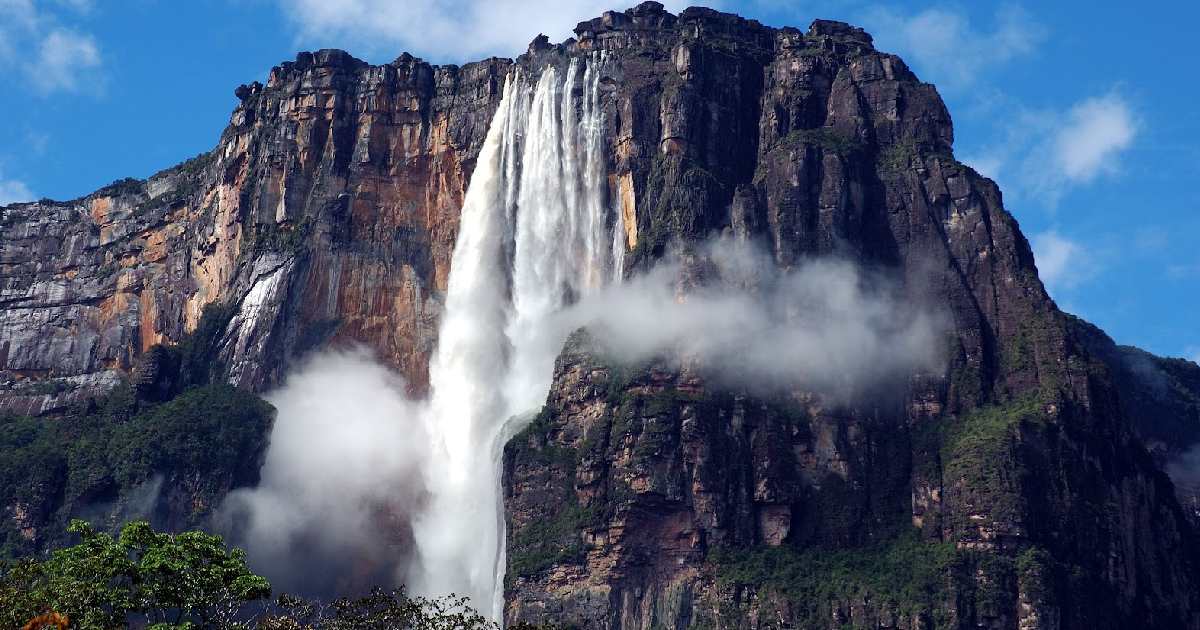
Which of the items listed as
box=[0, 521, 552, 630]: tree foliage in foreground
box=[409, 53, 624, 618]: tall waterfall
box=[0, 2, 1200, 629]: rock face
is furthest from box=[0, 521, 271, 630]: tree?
box=[409, 53, 624, 618]: tall waterfall

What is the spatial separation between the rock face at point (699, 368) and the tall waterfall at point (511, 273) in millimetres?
1999

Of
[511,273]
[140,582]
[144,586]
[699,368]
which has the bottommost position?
[144,586]

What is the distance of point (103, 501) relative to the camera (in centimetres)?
14688

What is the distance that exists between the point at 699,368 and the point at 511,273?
68.5 feet

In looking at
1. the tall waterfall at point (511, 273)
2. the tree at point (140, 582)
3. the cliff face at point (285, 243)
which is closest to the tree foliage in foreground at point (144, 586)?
Result: the tree at point (140, 582)

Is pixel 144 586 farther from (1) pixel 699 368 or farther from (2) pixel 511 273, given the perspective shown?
(2) pixel 511 273

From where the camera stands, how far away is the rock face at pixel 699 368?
134625mm

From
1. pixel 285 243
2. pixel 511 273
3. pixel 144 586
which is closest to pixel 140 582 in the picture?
pixel 144 586

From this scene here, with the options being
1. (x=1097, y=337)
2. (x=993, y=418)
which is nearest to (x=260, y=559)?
(x=993, y=418)

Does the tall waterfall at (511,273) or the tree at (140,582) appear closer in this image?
the tree at (140,582)

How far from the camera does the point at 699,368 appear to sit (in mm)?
140250

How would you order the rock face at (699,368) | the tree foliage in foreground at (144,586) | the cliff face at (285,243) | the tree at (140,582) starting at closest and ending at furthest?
the tree foliage in foreground at (144,586) → the tree at (140,582) → the rock face at (699,368) → the cliff face at (285,243)

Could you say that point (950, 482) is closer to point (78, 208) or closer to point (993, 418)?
point (993, 418)

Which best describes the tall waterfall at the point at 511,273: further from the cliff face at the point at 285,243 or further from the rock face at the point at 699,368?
the cliff face at the point at 285,243
